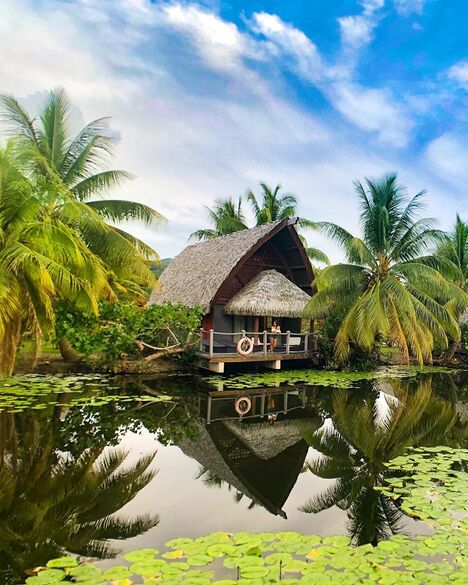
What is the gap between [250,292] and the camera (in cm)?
1392

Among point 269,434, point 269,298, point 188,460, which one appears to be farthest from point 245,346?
point 188,460

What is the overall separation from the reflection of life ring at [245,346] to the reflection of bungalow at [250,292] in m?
0.04

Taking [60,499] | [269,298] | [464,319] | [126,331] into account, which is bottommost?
[60,499]

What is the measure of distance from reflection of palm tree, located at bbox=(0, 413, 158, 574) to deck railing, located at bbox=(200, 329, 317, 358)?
6.74 m

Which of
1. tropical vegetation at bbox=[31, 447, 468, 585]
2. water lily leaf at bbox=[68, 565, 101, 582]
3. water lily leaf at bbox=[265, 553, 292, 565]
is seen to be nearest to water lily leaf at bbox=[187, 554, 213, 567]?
tropical vegetation at bbox=[31, 447, 468, 585]

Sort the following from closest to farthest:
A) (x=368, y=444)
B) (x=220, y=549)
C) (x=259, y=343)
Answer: (x=220, y=549) → (x=368, y=444) → (x=259, y=343)

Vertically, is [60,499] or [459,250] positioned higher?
[459,250]

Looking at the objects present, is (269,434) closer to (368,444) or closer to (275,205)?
(368,444)

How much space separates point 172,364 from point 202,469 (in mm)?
7986

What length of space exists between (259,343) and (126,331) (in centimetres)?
434

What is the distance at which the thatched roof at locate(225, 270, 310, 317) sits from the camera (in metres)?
13.4

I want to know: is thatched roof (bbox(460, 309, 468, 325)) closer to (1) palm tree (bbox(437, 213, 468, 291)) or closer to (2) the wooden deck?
(1) palm tree (bbox(437, 213, 468, 291))

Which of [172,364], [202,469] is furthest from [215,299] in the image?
[202,469]

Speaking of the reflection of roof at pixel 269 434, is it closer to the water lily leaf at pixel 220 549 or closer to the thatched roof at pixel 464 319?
the water lily leaf at pixel 220 549
